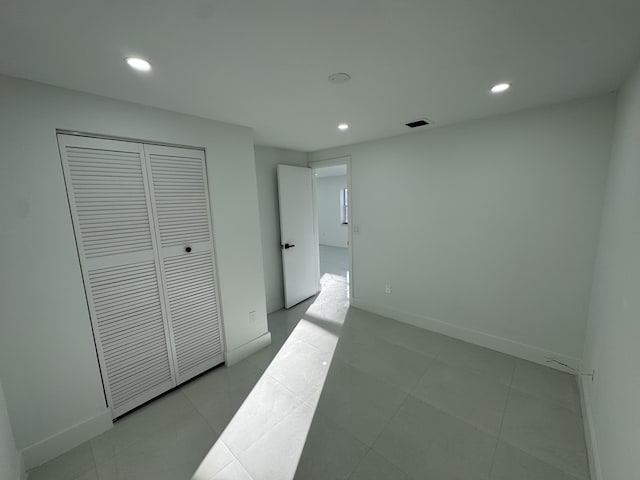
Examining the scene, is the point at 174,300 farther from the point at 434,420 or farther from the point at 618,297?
the point at 618,297

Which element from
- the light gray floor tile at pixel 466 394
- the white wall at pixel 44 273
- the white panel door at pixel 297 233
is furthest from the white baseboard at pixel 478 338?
the white wall at pixel 44 273

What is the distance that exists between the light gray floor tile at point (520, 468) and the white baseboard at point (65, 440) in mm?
2587

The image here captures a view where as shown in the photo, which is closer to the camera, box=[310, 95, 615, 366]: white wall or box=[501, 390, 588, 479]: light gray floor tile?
box=[501, 390, 588, 479]: light gray floor tile

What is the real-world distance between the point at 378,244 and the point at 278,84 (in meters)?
2.35

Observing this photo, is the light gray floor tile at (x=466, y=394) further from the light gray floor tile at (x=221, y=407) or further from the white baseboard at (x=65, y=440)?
the white baseboard at (x=65, y=440)

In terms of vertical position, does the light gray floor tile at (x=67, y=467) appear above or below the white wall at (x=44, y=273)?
below

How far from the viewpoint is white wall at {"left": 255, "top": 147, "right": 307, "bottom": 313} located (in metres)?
3.39

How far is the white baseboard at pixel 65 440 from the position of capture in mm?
1573

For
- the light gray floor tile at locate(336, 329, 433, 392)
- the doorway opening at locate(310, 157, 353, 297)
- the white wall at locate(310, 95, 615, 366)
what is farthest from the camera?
the doorway opening at locate(310, 157, 353, 297)

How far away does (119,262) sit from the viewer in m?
1.85

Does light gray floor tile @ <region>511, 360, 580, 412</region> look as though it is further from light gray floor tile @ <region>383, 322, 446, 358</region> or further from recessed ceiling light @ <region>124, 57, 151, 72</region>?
recessed ceiling light @ <region>124, 57, 151, 72</region>

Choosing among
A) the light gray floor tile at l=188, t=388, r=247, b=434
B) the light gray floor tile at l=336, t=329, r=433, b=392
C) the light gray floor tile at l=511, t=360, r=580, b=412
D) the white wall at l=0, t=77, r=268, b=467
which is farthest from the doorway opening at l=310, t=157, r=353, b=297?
the white wall at l=0, t=77, r=268, b=467

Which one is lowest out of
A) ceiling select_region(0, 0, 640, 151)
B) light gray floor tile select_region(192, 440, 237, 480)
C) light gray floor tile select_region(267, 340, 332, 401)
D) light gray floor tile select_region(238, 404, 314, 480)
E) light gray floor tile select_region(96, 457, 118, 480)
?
light gray floor tile select_region(96, 457, 118, 480)

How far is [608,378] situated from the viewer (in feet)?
4.56
